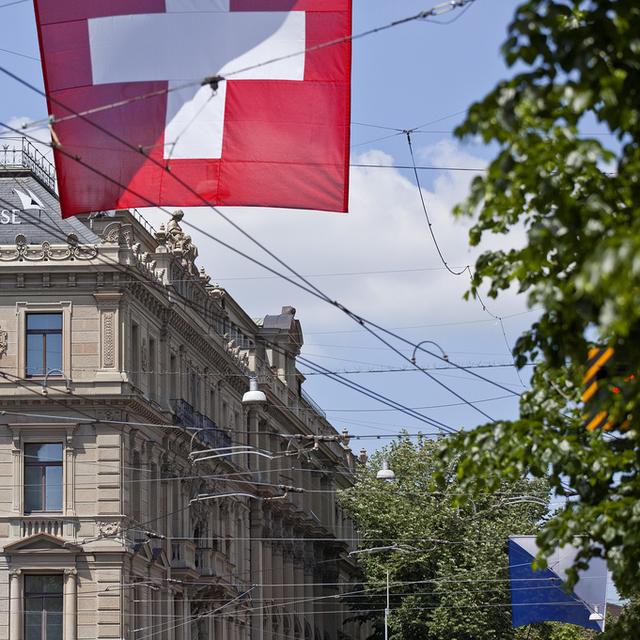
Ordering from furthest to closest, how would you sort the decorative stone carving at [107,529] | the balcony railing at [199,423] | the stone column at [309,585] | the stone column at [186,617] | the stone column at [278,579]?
the stone column at [309,585] → the stone column at [278,579] → the balcony railing at [199,423] → the stone column at [186,617] → the decorative stone carving at [107,529]

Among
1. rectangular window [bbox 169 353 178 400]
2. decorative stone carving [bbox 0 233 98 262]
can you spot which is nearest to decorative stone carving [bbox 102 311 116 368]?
decorative stone carving [bbox 0 233 98 262]

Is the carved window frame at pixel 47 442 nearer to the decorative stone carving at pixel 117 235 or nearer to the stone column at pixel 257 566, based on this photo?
the decorative stone carving at pixel 117 235

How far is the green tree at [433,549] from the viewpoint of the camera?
72.3m

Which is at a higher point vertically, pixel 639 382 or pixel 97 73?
pixel 97 73

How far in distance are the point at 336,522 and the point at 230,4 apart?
78.6m

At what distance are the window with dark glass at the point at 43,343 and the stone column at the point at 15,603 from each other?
553 centimetres

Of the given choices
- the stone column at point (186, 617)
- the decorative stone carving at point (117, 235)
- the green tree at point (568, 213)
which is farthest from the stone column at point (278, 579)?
the green tree at point (568, 213)

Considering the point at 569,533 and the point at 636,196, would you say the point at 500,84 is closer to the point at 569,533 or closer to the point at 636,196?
the point at 636,196

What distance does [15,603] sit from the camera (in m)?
47.8

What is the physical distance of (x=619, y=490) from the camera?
1593cm

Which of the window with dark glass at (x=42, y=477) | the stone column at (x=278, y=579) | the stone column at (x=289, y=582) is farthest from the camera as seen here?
the stone column at (x=289, y=582)

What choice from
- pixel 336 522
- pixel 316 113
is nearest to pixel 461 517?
pixel 336 522

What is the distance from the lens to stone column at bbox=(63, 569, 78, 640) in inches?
1871

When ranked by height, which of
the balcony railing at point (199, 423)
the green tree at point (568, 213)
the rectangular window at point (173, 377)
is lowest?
the green tree at point (568, 213)
